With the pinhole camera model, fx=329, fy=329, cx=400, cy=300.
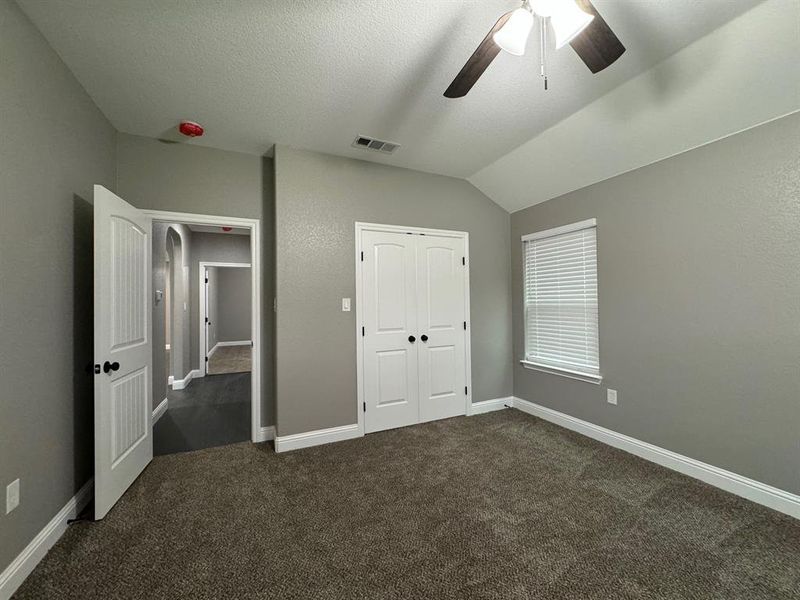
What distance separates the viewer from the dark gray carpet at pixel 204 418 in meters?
3.06

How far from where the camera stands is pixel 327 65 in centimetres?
197

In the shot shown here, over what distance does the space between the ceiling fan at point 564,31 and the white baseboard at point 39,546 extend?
3.02 m

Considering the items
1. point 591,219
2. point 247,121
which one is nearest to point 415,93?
point 247,121

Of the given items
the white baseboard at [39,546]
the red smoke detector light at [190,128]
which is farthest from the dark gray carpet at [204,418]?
the red smoke detector light at [190,128]

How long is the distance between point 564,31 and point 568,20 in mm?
33

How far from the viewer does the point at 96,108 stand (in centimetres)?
231

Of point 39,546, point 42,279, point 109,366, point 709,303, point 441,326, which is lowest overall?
point 39,546

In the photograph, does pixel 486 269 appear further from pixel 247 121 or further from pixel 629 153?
pixel 247 121

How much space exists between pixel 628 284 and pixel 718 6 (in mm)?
1789

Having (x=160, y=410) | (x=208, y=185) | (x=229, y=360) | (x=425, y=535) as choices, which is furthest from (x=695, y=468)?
(x=229, y=360)

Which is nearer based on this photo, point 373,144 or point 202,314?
point 373,144

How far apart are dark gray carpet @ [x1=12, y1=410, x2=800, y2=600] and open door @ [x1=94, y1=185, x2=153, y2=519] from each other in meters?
0.23

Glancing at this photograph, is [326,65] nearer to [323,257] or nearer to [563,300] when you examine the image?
[323,257]

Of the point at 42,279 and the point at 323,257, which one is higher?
the point at 323,257
